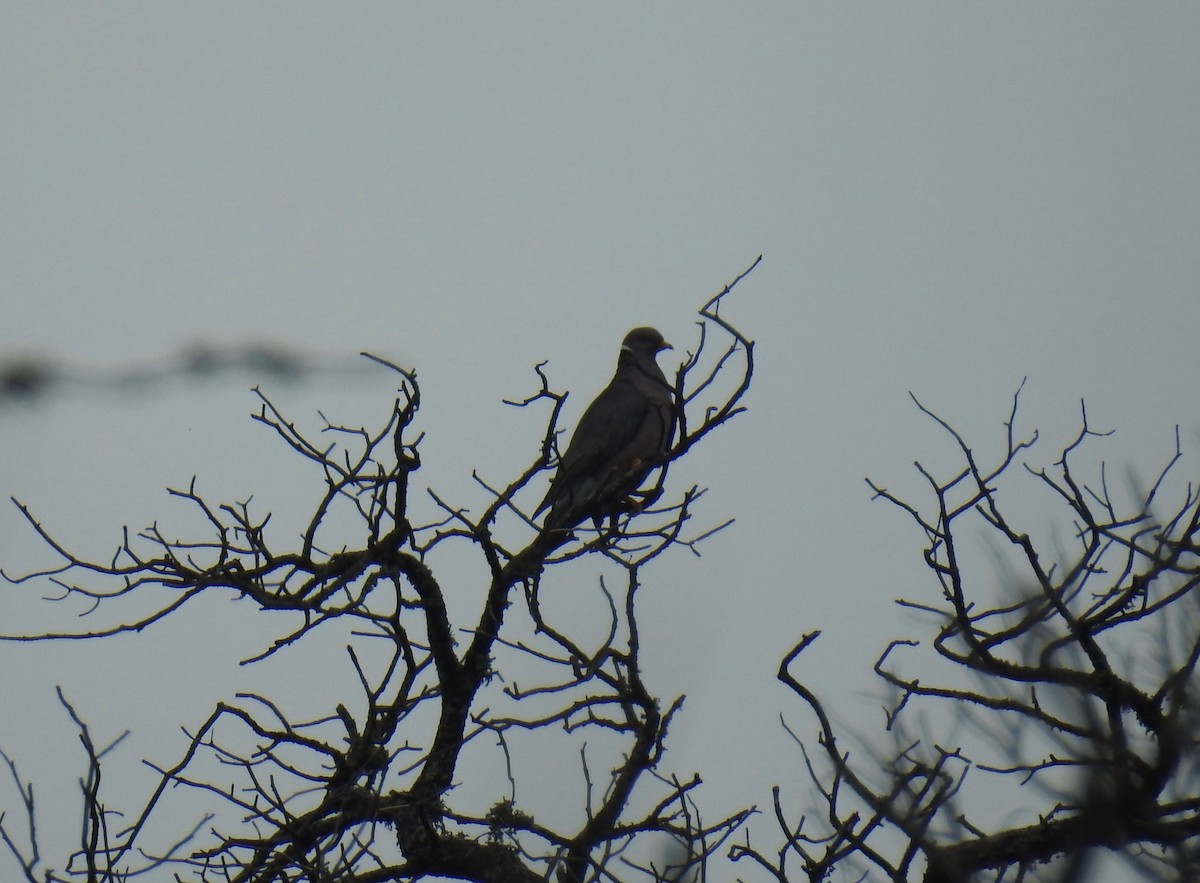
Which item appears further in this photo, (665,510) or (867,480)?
(665,510)

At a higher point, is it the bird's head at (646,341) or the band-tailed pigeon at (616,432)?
the bird's head at (646,341)

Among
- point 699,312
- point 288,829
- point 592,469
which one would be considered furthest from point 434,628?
point 592,469

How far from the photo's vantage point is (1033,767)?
116 inches

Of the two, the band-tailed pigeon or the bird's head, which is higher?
the bird's head

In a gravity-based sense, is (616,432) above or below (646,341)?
below

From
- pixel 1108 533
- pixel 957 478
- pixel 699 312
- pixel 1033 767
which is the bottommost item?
pixel 1033 767

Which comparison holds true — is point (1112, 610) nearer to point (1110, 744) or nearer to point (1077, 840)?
point (1110, 744)

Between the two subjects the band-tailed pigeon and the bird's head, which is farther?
the bird's head

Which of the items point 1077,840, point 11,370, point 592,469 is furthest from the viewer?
point 592,469

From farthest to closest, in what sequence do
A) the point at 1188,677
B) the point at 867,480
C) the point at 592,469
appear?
1. the point at 592,469
2. the point at 867,480
3. the point at 1188,677

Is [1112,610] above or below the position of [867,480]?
below

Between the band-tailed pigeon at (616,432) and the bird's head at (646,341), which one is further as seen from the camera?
the bird's head at (646,341)

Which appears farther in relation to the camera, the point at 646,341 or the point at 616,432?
the point at 646,341

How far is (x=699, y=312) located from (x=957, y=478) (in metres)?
0.97
